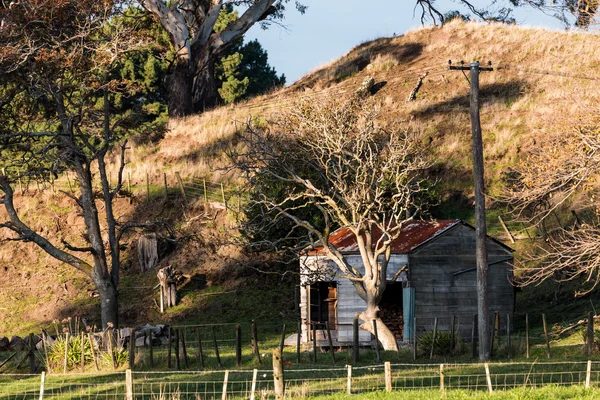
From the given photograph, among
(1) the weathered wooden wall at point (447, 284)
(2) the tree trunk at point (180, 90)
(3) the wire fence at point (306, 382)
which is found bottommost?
(3) the wire fence at point (306, 382)

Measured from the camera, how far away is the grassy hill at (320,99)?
141 ft

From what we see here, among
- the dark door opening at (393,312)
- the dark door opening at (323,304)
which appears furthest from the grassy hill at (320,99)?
the dark door opening at (393,312)

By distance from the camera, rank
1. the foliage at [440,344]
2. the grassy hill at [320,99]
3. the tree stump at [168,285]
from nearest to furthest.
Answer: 1. the foliage at [440,344]
2. the tree stump at [168,285]
3. the grassy hill at [320,99]

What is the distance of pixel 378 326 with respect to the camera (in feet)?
106

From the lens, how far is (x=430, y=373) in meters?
22.9

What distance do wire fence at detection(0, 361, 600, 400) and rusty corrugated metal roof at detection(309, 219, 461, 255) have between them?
30.1 feet

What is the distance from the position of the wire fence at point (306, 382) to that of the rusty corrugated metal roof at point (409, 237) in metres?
9.19

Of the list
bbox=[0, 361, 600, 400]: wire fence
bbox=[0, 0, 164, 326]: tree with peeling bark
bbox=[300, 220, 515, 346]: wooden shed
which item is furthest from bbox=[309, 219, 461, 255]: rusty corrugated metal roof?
bbox=[0, 361, 600, 400]: wire fence

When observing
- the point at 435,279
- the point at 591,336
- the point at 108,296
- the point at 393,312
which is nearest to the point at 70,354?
the point at 108,296

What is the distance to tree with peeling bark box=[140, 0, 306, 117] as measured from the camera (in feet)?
197

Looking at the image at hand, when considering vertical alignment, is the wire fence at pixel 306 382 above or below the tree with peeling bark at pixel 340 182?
below

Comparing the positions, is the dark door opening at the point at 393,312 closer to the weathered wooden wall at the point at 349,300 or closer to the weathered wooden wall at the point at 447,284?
the weathered wooden wall at the point at 349,300

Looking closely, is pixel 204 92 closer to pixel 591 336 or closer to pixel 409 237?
pixel 409 237

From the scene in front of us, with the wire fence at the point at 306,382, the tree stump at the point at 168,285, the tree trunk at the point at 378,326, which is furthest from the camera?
the tree stump at the point at 168,285
